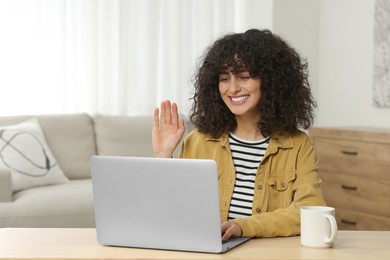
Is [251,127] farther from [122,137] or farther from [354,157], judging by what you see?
[122,137]

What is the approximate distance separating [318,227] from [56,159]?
3.14 metres

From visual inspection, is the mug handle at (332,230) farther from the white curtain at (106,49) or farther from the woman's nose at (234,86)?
the white curtain at (106,49)

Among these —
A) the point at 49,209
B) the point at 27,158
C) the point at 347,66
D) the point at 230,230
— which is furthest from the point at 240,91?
the point at 347,66

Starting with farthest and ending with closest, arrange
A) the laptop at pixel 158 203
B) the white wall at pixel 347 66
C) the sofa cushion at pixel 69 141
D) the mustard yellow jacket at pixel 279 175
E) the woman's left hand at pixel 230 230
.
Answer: the white wall at pixel 347 66 → the sofa cushion at pixel 69 141 → the mustard yellow jacket at pixel 279 175 → the woman's left hand at pixel 230 230 → the laptop at pixel 158 203

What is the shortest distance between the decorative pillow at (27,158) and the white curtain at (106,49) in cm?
48

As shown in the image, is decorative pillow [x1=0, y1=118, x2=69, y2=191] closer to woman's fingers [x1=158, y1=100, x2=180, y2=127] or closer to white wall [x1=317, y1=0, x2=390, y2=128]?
white wall [x1=317, y1=0, x2=390, y2=128]

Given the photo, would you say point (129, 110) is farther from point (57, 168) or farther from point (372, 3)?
point (372, 3)

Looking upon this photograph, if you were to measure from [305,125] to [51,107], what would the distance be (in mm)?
3014

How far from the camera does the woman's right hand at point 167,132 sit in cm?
234

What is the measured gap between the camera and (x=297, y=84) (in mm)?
2508

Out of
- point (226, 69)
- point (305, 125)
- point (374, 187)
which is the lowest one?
point (374, 187)

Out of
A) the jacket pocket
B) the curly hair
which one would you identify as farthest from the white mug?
the curly hair

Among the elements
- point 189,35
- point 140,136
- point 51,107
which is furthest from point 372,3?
point 51,107

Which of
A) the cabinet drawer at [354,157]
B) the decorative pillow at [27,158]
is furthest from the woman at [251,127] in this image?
the cabinet drawer at [354,157]
